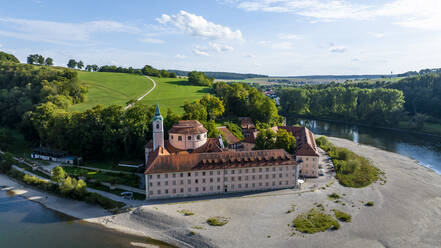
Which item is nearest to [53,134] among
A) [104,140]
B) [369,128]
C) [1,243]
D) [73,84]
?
[104,140]

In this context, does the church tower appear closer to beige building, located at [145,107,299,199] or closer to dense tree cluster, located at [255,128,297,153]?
beige building, located at [145,107,299,199]

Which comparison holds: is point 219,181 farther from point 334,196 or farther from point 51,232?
point 51,232

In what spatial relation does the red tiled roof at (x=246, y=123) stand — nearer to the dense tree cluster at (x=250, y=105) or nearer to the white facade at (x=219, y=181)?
the dense tree cluster at (x=250, y=105)

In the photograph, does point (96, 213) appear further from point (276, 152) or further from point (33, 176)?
point (276, 152)

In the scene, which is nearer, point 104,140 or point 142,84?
point 104,140

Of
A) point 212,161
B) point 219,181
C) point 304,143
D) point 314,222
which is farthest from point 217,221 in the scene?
point 304,143

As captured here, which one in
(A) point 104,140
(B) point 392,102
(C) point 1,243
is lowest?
(C) point 1,243

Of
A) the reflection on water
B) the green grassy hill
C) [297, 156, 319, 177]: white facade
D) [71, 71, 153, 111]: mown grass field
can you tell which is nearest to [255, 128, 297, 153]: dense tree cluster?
[297, 156, 319, 177]: white facade
